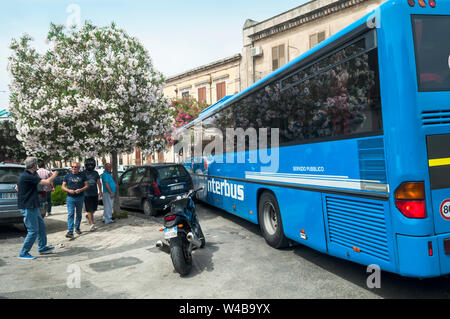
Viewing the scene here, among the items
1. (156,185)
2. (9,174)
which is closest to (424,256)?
(156,185)

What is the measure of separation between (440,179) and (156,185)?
8012 mm

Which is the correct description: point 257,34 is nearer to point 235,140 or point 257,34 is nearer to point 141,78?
point 141,78

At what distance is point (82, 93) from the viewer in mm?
9328

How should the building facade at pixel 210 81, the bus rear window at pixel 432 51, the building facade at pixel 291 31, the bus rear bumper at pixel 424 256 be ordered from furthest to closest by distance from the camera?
the building facade at pixel 210 81, the building facade at pixel 291 31, the bus rear window at pixel 432 51, the bus rear bumper at pixel 424 256

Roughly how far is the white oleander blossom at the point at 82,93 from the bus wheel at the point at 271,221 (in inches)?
181

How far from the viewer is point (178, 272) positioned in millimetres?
5105

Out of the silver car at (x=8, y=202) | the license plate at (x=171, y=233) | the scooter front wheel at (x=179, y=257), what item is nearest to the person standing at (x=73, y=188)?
the silver car at (x=8, y=202)

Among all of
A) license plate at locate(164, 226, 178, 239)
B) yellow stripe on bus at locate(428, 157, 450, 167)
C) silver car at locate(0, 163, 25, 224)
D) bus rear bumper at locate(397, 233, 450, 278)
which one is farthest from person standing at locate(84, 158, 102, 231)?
yellow stripe on bus at locate(428, 157, 450, 167)

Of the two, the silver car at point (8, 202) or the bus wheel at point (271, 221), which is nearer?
the bus wheel at point (271, 221)

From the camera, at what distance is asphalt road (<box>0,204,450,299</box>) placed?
435 centimetres

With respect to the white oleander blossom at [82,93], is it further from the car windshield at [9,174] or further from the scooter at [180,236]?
the scooter at [180,236]

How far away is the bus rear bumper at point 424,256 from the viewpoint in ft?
11.1

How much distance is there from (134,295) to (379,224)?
3190 millimetres
